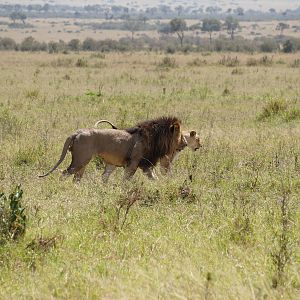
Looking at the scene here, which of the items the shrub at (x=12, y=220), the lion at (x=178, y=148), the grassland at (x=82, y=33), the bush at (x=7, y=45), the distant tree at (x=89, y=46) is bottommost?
the grassland at (x=82, y=33)

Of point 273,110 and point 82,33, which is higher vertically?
point 273,110

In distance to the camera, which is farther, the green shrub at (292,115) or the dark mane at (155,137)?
the green shrub at (292,115)

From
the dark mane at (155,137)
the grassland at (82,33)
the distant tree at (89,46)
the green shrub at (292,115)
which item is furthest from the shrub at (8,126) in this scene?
the grassland at (82,33)

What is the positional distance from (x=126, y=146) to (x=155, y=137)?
417 millimetres

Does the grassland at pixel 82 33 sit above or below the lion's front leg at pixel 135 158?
below

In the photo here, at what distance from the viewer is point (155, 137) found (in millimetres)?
8812

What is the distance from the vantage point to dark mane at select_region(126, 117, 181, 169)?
8766 millimetres

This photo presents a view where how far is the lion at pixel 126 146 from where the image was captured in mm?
8484

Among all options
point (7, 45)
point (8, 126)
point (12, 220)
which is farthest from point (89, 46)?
point (12, 220)

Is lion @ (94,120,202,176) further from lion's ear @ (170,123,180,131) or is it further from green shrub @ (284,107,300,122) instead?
green shrub @ (284,107,300,122)

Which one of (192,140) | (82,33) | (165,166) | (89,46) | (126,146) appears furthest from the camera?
(82,33)

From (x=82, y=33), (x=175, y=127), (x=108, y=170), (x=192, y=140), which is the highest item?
(x=175, y=127)

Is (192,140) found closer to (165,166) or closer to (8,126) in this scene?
(165,166)

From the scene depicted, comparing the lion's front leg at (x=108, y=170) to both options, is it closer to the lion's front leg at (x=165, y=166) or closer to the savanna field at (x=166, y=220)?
the savanna field at (x=166, y=220)
